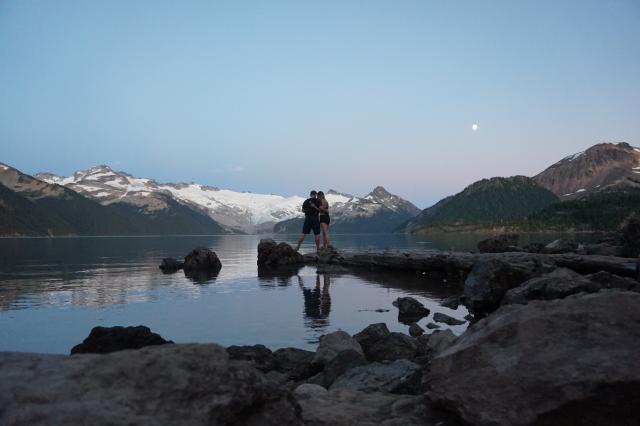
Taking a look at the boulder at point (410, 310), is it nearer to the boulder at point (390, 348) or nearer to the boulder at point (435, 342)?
the boulder at point (390, 348)

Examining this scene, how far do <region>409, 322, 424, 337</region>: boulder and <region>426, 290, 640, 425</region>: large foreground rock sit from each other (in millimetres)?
9092

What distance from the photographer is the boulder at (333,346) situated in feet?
35.6

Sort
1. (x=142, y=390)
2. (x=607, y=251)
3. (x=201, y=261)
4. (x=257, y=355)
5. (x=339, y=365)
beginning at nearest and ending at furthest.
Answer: (x=142, y=390) < (x=339, y=365) < (x=257, y=355) < (x=607, y=251) < (x=201, y=261)

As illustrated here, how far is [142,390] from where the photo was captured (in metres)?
4.23

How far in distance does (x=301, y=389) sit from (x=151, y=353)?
294 cm


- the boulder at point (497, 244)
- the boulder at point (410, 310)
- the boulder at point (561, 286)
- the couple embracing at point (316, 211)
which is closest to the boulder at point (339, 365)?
the boulder at point (561, 286)

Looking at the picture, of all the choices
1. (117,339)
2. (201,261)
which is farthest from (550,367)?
(201,261)

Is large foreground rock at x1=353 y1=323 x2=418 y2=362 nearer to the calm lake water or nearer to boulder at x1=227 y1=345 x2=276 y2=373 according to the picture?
the calm lake water

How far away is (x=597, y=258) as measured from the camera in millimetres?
21625

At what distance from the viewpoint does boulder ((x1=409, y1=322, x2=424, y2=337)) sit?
14805 millimetres

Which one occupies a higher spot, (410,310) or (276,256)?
(276,256)

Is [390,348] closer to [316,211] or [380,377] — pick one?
[380,377]

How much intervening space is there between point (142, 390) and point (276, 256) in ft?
111

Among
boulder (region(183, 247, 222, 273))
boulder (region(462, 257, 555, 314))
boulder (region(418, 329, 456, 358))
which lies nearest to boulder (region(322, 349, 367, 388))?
boulder (region(418, 329, 456, 358))
